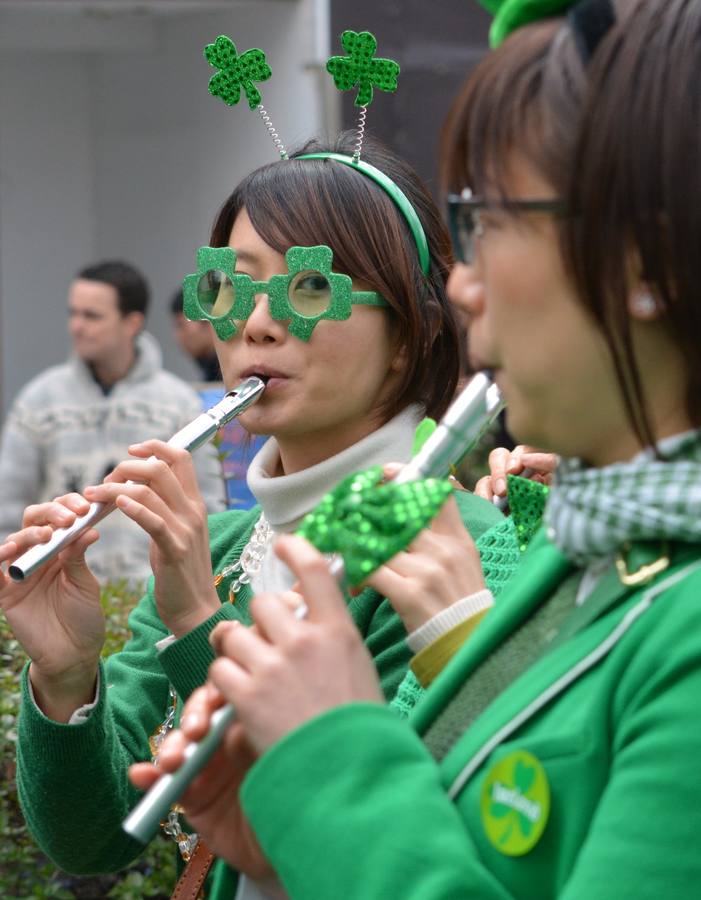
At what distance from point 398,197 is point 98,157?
25.3 feet

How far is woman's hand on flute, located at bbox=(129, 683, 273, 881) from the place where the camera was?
48.4 inches

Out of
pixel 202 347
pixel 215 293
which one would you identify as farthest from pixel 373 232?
pixel 202 347

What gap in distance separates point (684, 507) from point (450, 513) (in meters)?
0.47

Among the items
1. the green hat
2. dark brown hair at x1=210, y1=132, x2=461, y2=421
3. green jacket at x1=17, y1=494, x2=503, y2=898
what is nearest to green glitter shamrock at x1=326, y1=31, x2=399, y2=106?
dark brown hair at x1=210, y1=132, x2=461, y2=421

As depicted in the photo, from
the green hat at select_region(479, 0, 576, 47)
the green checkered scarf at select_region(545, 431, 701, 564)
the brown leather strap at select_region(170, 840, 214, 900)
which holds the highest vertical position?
the green hat at select_region(479, 0, 576, 47)

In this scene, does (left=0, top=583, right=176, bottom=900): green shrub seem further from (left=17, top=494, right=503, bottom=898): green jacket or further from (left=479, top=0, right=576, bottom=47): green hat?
(left=479, top=0, right=576, bottom=47): green hat

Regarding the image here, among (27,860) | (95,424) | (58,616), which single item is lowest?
(95,424)

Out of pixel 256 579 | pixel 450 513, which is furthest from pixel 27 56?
pixel 450 513

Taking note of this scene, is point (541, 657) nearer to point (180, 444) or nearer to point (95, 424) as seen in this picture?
point (180, 444)

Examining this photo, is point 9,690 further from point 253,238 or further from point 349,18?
point 349,18

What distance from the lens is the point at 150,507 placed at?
2.02m

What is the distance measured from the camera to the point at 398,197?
2.24 m

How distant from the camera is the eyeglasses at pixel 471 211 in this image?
3.93ft

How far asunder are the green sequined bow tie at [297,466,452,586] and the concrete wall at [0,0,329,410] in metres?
7.07
